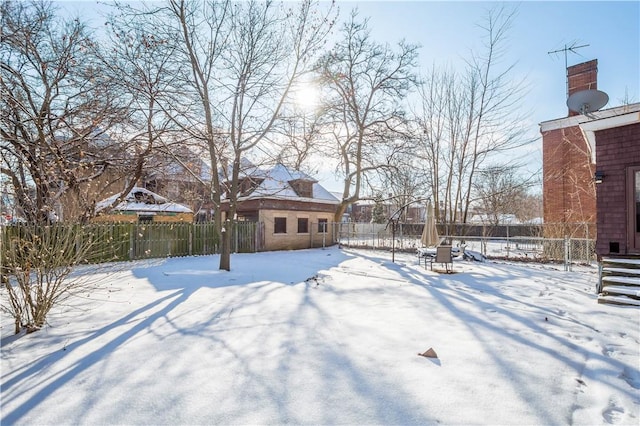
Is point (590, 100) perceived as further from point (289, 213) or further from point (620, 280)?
point (289, 213)

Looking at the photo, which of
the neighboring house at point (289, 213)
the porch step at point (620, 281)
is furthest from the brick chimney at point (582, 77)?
the neighboring house at point (289, 213)

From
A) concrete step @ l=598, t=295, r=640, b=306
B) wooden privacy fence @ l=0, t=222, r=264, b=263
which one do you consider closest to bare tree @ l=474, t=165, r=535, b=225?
concrete step @ l=598, t=295, r=640, b=306

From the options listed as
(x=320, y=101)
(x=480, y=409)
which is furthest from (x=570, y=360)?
(x=320, y=101)

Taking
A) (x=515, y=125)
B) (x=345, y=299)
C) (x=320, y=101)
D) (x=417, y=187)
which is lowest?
(x=345, y=299)

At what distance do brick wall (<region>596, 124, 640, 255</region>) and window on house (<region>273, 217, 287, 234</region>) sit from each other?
14.2 metres

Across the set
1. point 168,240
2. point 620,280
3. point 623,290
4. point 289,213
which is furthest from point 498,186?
point 168,240

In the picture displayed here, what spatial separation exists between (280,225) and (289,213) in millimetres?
914

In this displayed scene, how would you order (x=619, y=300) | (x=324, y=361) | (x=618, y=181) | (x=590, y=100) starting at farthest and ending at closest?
(x=590, y=100) < (x=618, y=181) < (x=619, y=300) < (x=324, y=361)

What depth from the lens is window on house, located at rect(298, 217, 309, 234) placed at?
20.6 meters

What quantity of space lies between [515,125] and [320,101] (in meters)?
9.94

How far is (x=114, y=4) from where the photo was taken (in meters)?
7.88

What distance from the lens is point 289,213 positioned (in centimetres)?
1984

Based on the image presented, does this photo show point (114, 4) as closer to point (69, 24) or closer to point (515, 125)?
point (69, 24)

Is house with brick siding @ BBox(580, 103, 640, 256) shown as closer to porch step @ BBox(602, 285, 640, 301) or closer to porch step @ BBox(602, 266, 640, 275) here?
porch step @ BBox(602, 266, 640, 275)
